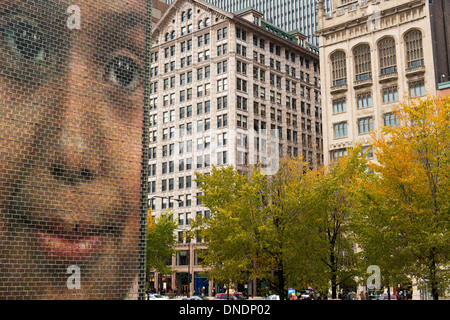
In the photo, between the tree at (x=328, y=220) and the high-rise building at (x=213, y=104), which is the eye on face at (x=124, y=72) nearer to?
the tree at (x=328, y=220)

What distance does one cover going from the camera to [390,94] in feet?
220

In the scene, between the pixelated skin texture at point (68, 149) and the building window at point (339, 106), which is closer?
the pixelated skin texture at point (68, 149)

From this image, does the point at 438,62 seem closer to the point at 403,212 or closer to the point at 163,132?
the point at 403,212

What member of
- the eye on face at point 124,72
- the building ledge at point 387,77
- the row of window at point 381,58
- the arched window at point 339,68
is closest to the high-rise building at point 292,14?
the arched window at point 339,68

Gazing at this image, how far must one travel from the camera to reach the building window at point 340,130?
70.4 metres

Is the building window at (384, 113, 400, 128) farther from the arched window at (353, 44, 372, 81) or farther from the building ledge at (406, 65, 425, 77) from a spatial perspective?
the arched window at (353, 44, 372, 81)

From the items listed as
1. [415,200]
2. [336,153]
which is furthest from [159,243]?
[415,200]

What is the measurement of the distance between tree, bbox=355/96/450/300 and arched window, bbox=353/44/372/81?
42.0 metres

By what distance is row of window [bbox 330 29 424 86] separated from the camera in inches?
2601

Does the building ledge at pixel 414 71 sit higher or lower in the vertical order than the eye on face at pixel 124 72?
higher

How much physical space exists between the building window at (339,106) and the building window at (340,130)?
204cm

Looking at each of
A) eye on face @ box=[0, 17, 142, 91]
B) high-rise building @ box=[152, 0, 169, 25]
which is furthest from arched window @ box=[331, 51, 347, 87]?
eye on face @ box=[0, 17, 142, 91]
